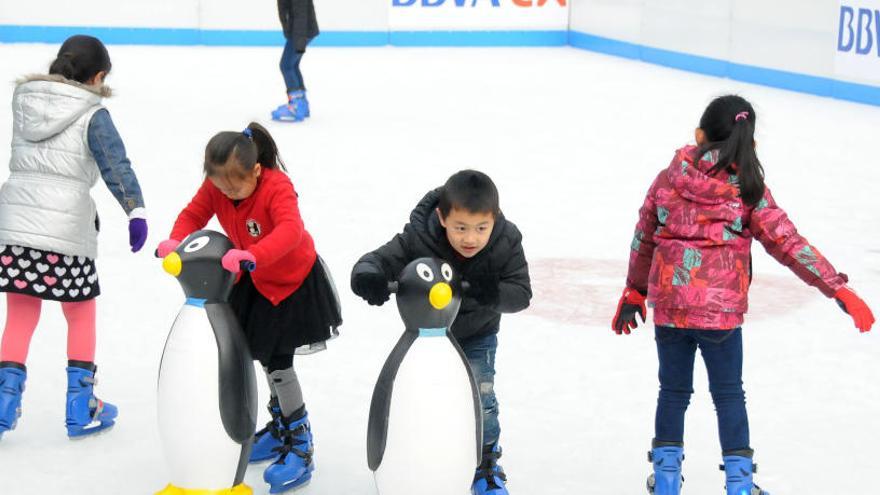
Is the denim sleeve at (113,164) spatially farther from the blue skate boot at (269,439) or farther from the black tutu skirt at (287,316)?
the blue skate boot at (269,439)

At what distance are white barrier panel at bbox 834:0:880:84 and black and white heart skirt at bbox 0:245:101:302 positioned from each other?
929cm

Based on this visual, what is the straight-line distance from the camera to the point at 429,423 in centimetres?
296

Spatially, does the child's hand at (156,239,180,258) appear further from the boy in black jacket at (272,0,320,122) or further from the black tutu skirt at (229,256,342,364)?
the boy in black jacket at (272,0,320,122)

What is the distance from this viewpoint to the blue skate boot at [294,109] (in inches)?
408

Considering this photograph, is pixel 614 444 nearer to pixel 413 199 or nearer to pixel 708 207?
pixel 708 207

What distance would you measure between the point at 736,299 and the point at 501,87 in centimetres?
998

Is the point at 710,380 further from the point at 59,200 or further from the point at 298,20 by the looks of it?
the point at 298,20

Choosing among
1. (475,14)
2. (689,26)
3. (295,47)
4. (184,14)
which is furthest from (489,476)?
(475,14)

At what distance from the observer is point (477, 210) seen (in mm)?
3035

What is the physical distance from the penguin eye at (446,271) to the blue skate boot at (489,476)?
566 millimetres

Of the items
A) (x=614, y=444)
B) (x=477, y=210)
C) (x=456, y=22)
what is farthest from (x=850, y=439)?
(x=456, y=22)

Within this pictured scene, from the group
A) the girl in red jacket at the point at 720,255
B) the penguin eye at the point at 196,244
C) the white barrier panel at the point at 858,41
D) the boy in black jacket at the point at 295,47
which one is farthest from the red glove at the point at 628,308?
the white barrier panel at the point at 858,41

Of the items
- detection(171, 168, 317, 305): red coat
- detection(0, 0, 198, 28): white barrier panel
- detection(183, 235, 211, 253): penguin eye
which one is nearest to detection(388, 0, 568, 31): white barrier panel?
detection(0, 0, 198, 28): white barrier panel

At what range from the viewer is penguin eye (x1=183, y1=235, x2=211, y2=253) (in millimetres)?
3131
